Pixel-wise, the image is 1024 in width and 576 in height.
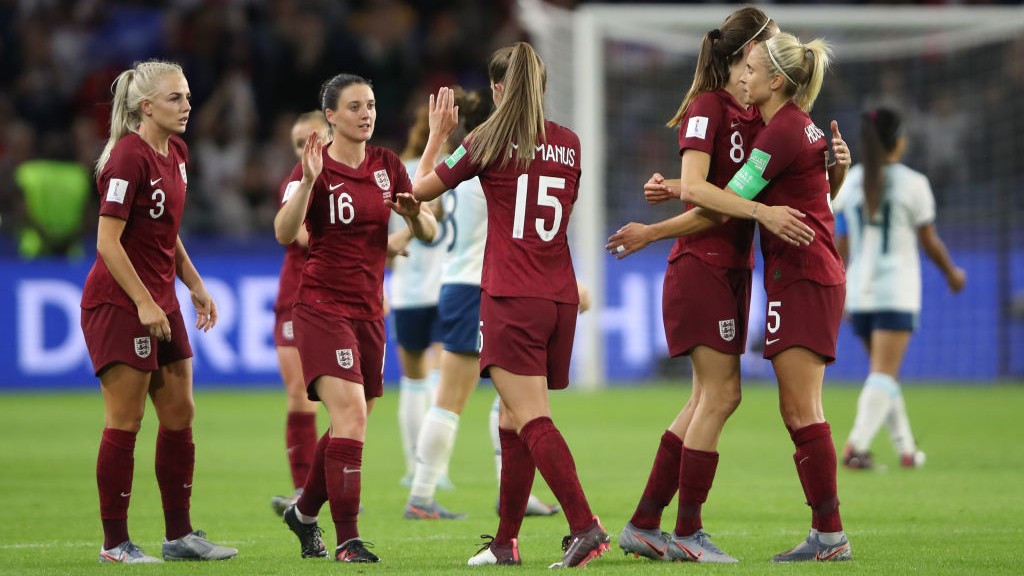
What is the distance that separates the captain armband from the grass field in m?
1.46

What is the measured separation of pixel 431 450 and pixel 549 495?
114 cm

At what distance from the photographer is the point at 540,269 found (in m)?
5.91

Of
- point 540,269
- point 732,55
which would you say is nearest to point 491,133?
point 540,269

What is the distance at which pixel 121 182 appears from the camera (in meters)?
6.14

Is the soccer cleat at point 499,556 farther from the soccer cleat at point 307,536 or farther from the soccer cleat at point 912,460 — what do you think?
the soccer cleat at point 912,460

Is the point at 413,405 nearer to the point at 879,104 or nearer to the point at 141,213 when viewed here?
the point at 141,213

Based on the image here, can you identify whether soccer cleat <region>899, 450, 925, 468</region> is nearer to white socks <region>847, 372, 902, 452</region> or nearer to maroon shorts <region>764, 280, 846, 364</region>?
white socks <region>847, 372, 902, 452</region>

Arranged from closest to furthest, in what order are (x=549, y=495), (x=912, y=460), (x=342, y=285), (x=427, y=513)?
(x=342, y=285) → (x=427, y=513) → (x=549, y=495) → (x=912, y=460)

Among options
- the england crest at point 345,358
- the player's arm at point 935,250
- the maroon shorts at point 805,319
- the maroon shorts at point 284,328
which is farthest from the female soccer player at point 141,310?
the player's arm at point 935,250

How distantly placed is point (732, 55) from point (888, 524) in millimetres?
2564

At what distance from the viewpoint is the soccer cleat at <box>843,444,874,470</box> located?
10.0 metres

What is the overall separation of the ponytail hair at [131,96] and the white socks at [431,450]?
2.40 metres

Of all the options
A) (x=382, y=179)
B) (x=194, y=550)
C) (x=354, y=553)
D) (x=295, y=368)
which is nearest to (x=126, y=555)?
(x=194, y=550)

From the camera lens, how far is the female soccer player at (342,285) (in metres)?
6.19
